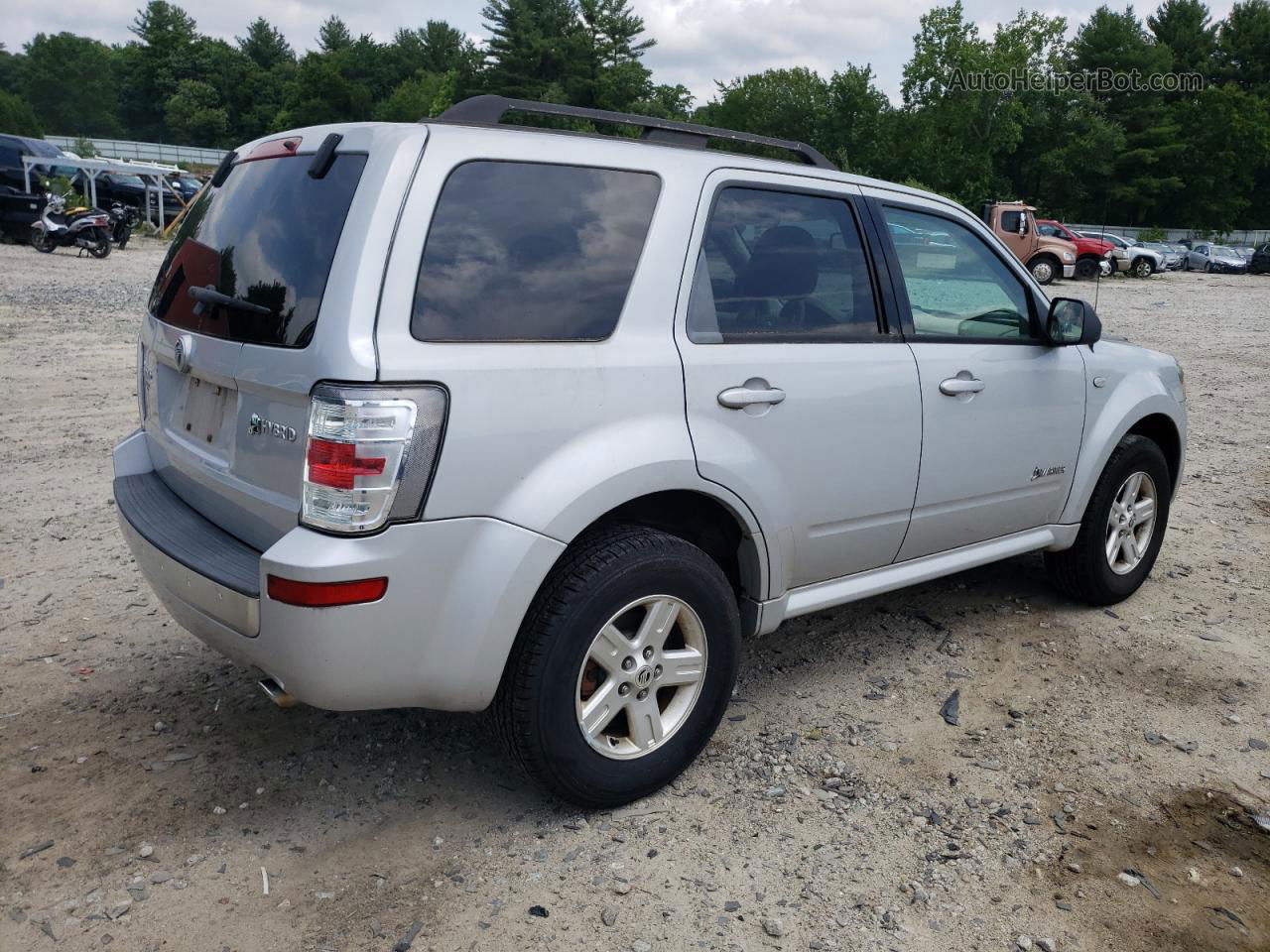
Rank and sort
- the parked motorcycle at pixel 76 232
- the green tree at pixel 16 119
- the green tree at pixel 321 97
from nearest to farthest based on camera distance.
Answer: the parked motorcycle at pixel 76 232, the green tree at pixel 16 119, the green tree at pixel 321 97

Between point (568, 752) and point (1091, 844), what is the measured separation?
151 cm

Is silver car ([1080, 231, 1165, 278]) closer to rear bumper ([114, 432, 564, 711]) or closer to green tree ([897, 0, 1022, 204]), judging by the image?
green tree ([897, 0, 1022, 204])

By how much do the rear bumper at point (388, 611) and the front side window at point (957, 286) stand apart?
1.86 metres

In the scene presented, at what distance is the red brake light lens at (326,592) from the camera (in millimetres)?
2527

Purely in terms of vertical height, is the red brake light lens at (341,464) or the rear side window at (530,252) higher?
the rear side window at (530,252)

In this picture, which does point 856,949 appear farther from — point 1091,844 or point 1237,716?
point 1237,716

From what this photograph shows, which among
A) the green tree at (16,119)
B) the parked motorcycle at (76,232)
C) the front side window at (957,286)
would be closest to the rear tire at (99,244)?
the parked motorcycle at (76,232)

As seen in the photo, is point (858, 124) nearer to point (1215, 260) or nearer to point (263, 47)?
point (1215, 260)

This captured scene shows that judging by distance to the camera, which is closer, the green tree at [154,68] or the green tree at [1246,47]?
the green tree at [1246,47]

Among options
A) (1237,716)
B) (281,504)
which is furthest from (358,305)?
(1237,716)

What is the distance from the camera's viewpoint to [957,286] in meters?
4.20

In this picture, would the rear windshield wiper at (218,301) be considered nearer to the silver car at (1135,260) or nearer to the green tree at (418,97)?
the silver car at (1135,260)

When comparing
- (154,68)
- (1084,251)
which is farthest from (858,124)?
(154,68)

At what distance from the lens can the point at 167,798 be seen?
316 centimetres
